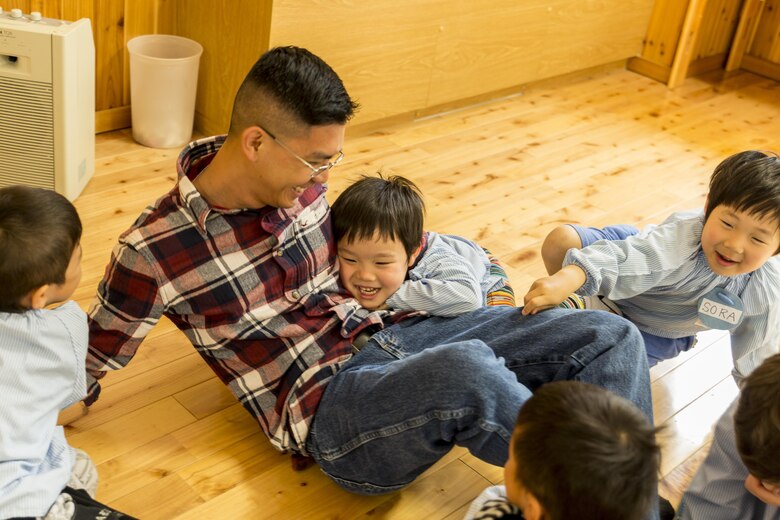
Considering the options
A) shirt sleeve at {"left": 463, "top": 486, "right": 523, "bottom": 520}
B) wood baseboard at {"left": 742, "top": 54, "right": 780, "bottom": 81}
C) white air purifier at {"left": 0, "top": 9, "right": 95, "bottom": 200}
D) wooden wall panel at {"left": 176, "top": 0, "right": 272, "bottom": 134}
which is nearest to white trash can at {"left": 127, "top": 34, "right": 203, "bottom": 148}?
wooden wall panel at {"left": 176, "top": 0, "right": 272, "bottom": 134}

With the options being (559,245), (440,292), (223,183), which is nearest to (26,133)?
(223,183)

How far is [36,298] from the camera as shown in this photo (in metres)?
1.31

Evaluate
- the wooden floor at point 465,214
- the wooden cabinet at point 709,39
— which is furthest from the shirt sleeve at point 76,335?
the wooden cabinet at point 709,39

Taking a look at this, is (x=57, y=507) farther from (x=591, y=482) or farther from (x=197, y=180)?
(x=591, y=482)

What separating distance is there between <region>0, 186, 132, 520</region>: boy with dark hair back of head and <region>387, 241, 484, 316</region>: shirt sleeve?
2.06 feet

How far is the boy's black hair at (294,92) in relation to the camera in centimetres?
148

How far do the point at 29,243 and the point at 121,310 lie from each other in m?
0.26

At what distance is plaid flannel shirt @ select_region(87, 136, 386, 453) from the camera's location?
1514 mm

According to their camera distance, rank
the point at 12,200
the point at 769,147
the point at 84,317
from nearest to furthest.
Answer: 1. the point at 12,200
2. the point at 84,317
3. the point at 769,147

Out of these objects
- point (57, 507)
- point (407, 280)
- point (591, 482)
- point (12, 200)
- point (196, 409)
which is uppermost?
point (12, 200)

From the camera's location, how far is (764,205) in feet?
5.77

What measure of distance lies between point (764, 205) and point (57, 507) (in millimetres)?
1403

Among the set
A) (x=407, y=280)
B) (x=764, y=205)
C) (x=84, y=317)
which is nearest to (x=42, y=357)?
(x=84, y=317)

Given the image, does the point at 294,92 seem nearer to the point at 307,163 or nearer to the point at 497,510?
the point at 307,163
